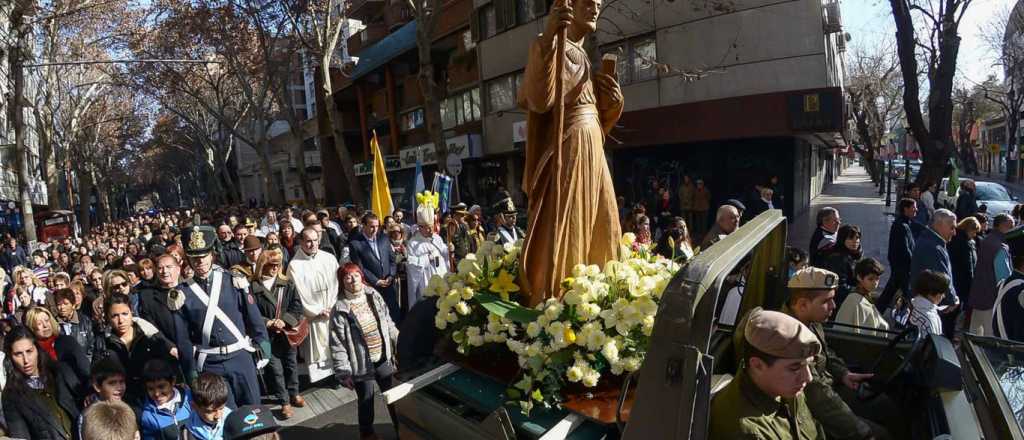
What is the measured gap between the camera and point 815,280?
3227mm

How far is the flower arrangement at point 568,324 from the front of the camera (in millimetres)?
2695

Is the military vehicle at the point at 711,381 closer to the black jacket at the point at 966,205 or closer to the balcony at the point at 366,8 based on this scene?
the black jacket at the point at 966,205

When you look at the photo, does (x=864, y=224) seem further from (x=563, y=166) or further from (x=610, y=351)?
(x=610, y=351)

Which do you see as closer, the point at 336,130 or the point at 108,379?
the point at 108,379

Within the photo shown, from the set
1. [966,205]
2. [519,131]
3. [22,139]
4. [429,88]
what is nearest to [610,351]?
[966,205]

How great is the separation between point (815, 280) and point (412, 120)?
2788cm

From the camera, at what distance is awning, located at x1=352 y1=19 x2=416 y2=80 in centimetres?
2509

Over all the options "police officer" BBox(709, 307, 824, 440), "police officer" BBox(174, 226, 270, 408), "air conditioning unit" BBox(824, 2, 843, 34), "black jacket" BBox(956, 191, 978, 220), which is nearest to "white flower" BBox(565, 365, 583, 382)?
"police officer" BBox(709, 307, 824, 440)

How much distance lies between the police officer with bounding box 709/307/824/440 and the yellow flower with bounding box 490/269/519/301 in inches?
56.2

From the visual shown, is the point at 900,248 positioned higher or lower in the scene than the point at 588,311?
lower

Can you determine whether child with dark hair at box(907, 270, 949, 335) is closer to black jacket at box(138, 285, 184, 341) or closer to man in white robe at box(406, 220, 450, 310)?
man in white robe at box(406, 220, 450, 310)

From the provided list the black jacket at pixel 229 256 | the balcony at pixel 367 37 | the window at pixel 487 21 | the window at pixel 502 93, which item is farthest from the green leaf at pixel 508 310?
the balcony at pixel 367 37

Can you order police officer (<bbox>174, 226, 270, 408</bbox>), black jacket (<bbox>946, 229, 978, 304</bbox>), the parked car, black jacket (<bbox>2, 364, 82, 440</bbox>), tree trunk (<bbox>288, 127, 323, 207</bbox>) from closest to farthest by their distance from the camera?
black jacket (<bbox>2, 364, 82, 440</bbox>) < police officer (<bbox>174, 226, 270, 408</bbox>) < black jacket (<bbox>946, 229, 978, 304</bbox>) < the parked car < tree trunk (<bbox>288, 127, 323, 207</bbox>)

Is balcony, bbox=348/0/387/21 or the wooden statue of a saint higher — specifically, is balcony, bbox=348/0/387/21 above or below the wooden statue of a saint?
above
